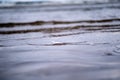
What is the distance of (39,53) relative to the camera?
3.84 meters

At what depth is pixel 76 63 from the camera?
306cm

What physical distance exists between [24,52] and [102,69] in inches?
71.1

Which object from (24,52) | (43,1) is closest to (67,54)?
(24,52)

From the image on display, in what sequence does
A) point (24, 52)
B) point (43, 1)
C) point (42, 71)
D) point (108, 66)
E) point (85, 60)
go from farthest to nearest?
point (43, 1) → point (24, 52) → point (85, 60) → point (108, 66) → point (42, 71)

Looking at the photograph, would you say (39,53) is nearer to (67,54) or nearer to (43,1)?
(67,54)

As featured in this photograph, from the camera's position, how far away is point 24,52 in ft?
13.1

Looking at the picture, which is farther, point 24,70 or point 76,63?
point 76,63

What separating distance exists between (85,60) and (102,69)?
61 centimetres

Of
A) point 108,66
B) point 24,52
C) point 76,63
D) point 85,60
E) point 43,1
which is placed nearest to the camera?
point 108,66

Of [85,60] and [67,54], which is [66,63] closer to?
[85,60]

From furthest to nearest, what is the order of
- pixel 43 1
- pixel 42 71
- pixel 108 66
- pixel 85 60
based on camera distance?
pixel 43 1 → pixel 85 60 → pixel 108 66 → pixel 42 71

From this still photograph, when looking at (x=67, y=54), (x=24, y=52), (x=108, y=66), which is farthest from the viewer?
(x=24, y=52)

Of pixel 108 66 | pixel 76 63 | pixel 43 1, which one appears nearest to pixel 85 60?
pixel 76 63

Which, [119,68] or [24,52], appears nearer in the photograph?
[119,68]
